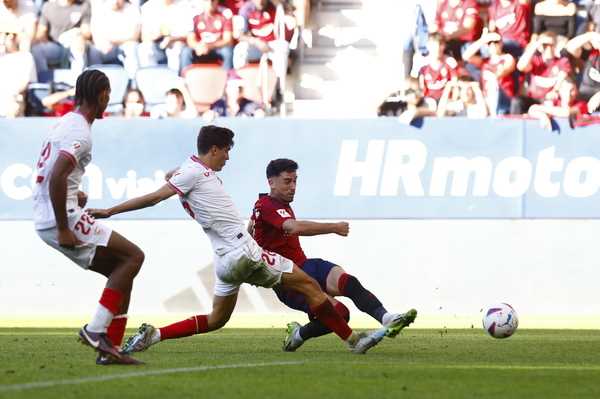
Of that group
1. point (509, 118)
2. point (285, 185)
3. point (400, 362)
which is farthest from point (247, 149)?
point (400, 362)

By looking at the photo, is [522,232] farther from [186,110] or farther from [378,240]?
[186,110]

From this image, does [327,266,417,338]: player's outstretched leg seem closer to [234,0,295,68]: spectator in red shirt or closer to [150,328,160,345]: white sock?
[150,328,160,345]: white sock

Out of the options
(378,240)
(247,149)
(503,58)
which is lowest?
(378,240)

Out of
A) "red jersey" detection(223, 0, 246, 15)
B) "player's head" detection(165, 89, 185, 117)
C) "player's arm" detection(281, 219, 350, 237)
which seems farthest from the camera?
"red jersey" detection(223, 0, 246, 15)

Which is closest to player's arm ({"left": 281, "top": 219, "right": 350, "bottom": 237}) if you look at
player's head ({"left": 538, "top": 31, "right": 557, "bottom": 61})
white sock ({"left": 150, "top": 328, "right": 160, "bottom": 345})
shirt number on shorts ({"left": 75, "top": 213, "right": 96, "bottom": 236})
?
white sock ({"left": 150, "top": 328, "right": 160, "bottom": 345})

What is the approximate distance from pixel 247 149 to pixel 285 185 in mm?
7913

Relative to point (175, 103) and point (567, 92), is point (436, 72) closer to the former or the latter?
point (567, 92)

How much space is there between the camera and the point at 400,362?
378 inches

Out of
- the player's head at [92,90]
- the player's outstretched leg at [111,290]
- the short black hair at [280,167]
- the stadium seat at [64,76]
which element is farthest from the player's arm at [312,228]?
the stadium seat at [64,76]

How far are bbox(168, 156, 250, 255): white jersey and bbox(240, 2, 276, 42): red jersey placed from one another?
9.97m

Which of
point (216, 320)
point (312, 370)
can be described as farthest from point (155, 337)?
point (312, 370)

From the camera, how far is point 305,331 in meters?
10.8

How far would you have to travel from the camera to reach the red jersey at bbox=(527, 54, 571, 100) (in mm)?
18766

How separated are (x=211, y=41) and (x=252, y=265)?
1001 centimetres
